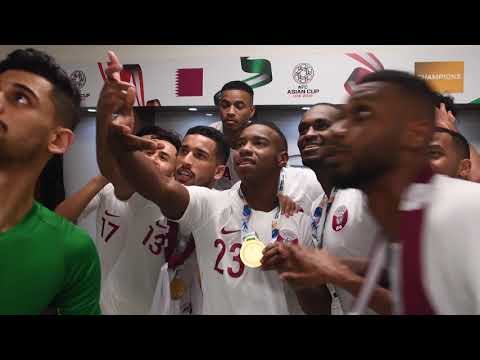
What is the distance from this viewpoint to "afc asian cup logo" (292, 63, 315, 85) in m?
3.15

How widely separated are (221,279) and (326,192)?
0.81m

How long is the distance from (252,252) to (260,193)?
38 cm

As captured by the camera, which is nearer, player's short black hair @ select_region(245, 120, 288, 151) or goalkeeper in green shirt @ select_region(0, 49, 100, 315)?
goalkeeper in green shirt @ select_region(0, 49, 100, 315)

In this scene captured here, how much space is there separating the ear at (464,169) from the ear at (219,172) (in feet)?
4.60

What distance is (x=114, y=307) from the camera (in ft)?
8.97

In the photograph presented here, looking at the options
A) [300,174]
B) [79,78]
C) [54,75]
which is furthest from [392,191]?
[79,78]

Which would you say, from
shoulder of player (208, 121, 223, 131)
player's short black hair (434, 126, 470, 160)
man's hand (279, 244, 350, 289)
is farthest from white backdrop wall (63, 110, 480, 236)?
man's hand (279, 244, 350, 289)

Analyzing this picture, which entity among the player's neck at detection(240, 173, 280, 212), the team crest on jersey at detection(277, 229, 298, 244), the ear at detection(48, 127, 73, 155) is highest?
the ear at detection(48, 127, 73, 155)

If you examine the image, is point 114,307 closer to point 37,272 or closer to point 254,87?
point 37,272

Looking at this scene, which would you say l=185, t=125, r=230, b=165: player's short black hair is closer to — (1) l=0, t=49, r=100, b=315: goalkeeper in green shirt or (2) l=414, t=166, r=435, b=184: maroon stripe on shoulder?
(1) l=0, t=49, r=100, b=315: goalkeeper in green shirt

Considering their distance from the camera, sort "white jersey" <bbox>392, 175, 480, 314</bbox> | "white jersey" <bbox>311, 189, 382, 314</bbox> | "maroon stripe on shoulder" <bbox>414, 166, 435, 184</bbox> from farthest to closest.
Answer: "white jersey" <bbox>311, 189, 382, 314</bbox>, "maroon stripe on shoulder" <bbox>414, 166, 435, 184</bbox>, "white jersey" <bbox>392, 175, 480, 314</bbox>

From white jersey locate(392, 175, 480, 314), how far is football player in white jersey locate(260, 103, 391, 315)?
2.25ft

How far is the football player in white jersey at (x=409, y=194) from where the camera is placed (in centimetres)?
144
